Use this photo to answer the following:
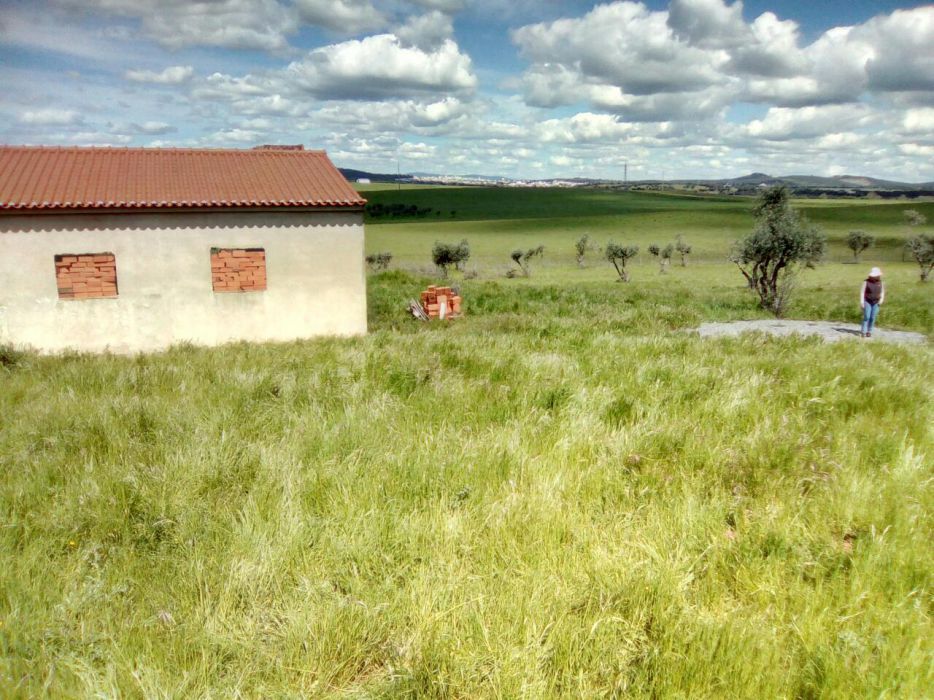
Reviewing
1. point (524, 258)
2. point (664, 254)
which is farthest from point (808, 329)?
point (524, 258)

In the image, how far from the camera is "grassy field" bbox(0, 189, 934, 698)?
257cm

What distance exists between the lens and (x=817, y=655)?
8.49ft

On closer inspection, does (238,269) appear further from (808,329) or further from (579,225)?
(579,225)

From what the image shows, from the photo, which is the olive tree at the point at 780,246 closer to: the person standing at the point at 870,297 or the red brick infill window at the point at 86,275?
the person standing at the point at 870,297

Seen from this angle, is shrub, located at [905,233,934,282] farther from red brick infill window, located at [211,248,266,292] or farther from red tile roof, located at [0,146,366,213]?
red brick infill window, located at [211,248,266,292]

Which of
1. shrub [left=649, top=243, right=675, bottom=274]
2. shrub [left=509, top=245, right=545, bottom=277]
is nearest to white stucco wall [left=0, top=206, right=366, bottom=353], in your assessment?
shrub [left=509, top=245, right=545, bottom=277]

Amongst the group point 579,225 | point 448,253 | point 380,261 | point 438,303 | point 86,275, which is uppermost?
point 579,225

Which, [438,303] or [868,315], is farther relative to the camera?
[438,303]

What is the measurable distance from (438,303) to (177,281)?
30.2ft

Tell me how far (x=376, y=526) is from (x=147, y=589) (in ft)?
3.96

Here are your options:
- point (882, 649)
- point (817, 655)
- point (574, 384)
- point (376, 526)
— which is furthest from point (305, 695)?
point (574, 384)

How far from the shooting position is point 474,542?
11.3ft

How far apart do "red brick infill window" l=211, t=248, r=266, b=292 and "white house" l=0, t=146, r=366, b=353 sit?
0.03 metres

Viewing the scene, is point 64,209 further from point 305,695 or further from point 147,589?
point 305,695
